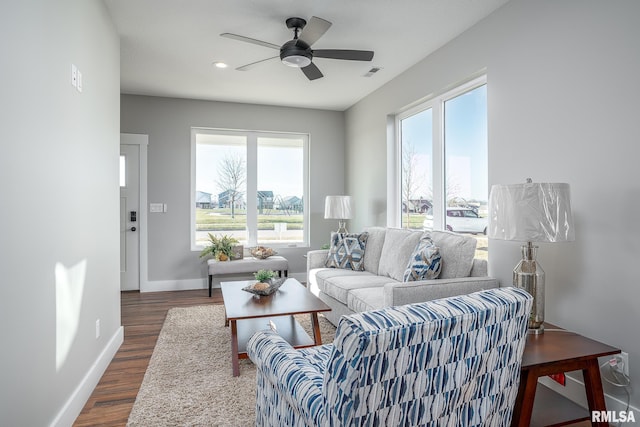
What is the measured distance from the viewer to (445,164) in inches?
148

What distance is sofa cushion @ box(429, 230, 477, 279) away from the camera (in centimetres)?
283

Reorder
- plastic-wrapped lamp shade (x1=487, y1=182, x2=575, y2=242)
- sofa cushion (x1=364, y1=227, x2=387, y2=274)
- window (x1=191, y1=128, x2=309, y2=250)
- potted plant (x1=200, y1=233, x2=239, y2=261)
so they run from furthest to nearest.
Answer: window (x1=191, y1=128, x2=309, y2=250)
potted plant (x1=200, y1=233, x2=239, y2=261)
sofa cushion (x1=364, y1=227, x2=387, y2=274)
plastic-wrapped lamp shade (x1=487, y1=182, x2=575, y2=242)

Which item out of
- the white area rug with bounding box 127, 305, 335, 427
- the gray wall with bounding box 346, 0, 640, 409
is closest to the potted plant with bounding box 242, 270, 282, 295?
the white area rug with bounding box 127, 305, 335, 427

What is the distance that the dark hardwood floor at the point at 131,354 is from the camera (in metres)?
2.13

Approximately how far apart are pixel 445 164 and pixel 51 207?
322 centimetres

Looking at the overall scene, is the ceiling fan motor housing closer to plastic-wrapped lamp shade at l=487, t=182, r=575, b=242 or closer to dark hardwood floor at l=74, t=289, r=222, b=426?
plastic-wrapped lamp shade at l=487, t=182, r=575, b=242

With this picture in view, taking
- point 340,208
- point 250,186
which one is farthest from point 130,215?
point 340,208

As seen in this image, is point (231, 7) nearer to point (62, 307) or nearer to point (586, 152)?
point (62, 307)

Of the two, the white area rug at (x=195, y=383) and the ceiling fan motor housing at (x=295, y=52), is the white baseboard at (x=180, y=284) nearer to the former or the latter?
Answer: the white area rug at (x=195, y=383)

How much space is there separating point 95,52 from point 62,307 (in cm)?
170

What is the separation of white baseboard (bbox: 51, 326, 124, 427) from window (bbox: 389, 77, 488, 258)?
303cm

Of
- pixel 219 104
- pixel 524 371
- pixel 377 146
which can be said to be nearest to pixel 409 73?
pixel 377 146

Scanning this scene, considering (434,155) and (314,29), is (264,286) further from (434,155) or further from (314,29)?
(434,155)

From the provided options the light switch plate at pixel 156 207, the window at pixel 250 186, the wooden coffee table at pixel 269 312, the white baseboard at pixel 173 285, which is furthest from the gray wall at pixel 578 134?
the light switch plate at pixel 156 207
